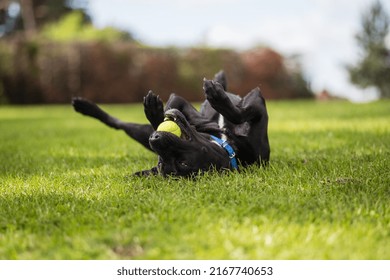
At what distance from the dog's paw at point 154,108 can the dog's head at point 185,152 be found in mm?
262

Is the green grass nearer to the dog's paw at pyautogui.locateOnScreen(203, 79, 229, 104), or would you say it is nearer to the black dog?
the black dog

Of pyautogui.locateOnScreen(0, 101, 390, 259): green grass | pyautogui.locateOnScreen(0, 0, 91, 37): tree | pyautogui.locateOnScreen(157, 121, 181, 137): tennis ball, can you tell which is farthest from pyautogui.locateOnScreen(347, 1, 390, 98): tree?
pyautogui.locateOnScreen(157, 121, 181, 137): tennis ball

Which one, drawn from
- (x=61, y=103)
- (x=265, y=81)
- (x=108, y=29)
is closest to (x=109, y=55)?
(x=61, y=103)

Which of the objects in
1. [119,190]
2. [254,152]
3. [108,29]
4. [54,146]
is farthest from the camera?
[108,29]

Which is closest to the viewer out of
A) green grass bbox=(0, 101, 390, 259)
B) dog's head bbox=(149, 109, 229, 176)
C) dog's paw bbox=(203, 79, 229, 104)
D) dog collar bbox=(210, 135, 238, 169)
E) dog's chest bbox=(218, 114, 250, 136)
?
green grass bbox=(0, 101, 390, 259)

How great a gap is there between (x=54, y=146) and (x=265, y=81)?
17709 mm

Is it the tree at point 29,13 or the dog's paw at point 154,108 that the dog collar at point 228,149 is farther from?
the tree at point 29,13

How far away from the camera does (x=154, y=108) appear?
124 inches

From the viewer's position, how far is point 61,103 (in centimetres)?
1962

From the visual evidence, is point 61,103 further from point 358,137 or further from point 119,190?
point 119,190

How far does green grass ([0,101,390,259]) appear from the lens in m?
1.88

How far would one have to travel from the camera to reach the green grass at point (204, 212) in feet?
6.18

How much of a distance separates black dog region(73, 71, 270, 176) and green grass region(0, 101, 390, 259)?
0.10m

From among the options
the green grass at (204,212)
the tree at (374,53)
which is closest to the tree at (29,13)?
the tree at (374,53)
